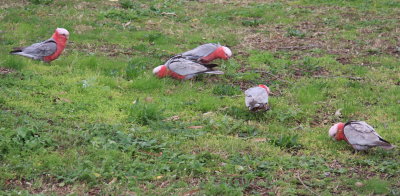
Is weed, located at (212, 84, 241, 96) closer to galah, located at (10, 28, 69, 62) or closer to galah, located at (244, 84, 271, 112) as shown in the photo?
galah, located at (244, 84, 271, 112)

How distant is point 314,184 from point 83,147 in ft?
8.85

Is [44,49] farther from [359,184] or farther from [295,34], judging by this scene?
[359,184]

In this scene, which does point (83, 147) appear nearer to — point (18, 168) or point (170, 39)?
point (18, 168)

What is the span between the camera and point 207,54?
10.4 m

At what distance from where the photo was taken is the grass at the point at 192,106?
602cm

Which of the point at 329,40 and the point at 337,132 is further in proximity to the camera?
the point at 329,40

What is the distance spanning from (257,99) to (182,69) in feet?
6.74

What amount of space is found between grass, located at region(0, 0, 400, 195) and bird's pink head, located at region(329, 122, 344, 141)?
9 centimetres

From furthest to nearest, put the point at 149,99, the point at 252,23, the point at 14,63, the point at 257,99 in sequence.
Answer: the point at 252,23 < the point at 14,63 < the point at 149,99 < the point at 257,99

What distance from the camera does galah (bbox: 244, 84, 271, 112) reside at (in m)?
7.86

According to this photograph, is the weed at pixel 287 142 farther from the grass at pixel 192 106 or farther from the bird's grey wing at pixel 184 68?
the bird's grey wing at pixel 184 68

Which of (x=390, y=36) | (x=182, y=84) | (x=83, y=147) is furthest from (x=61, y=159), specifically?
(x=390, y=36)

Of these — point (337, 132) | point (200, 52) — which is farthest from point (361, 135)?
point (200, 52)

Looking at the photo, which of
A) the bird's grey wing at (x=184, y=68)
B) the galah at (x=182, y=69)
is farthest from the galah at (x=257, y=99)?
the bird's grey wing at (x=184, y=68)
